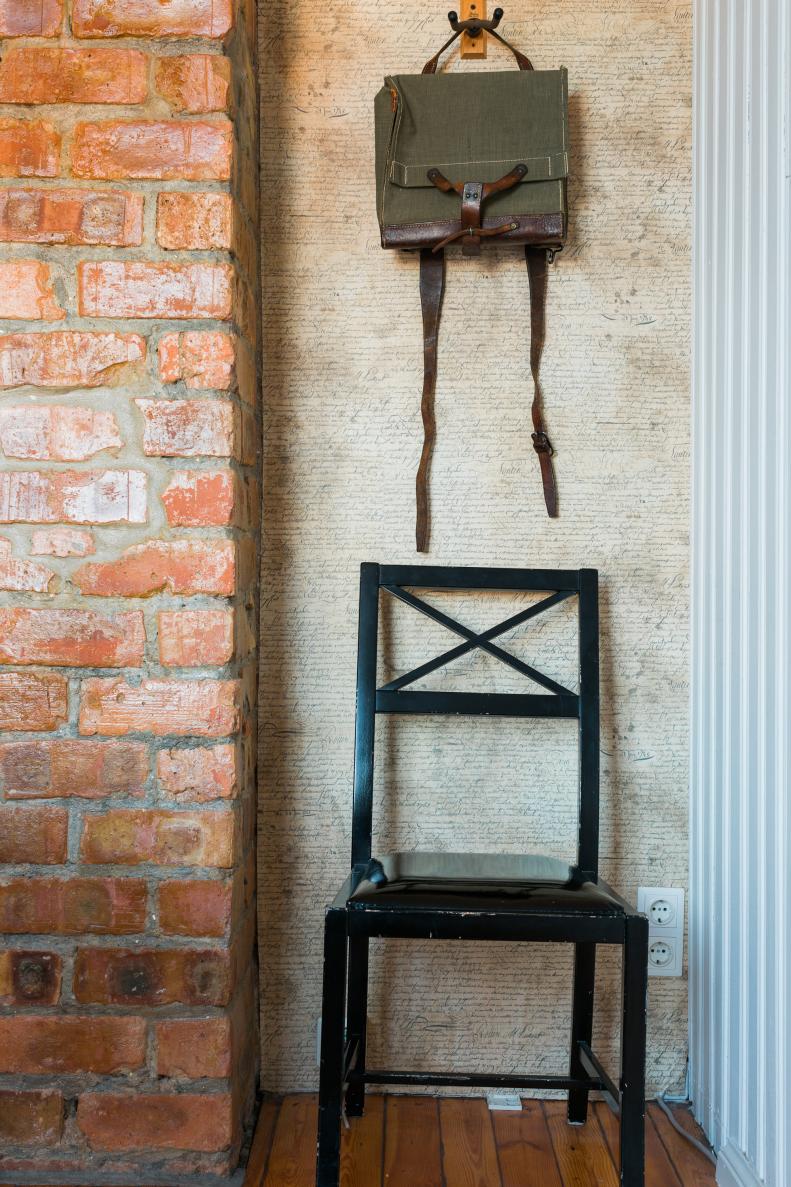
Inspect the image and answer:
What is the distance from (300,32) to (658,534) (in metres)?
1.14

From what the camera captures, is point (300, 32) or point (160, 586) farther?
point (300, 32)

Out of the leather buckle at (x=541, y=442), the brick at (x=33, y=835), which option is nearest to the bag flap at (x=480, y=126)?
the leather buckle at (x=541, y=442)

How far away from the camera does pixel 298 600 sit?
168 centimetres

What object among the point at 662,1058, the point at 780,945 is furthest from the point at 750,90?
the point at 662,1058

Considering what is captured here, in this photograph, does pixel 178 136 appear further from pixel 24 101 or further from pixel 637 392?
pixel 637 392

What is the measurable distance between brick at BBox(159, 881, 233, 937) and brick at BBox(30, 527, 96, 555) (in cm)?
53

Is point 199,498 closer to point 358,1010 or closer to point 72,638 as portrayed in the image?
point 72,638

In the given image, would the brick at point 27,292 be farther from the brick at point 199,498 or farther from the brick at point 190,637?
the brick at point 190,637

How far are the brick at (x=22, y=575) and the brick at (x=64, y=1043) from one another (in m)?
0.65

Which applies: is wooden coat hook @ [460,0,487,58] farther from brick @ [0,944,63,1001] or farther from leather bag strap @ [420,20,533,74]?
brick @ [0,944,63,1001]

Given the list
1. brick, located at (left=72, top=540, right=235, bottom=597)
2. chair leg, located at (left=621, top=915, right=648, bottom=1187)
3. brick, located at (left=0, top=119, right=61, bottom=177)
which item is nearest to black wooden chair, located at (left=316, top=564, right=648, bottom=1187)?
chair leg, located at (left=621, top=915, right=648, bottom=1187)

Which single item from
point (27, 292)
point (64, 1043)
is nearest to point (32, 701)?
point (64, 1043)

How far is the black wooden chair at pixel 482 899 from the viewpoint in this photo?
1224 millimetres

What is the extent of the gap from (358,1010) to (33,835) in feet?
2.05
